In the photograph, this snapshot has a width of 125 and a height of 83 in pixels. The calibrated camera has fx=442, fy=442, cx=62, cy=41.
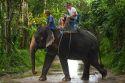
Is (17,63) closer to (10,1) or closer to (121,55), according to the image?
(10,1)

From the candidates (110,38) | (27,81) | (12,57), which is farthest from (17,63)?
(110,38)

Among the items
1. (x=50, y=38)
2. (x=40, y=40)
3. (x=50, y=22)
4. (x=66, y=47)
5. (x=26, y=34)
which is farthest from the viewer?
(x=26, y=34)

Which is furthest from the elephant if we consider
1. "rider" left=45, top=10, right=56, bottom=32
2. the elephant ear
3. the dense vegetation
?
the dense vegetation

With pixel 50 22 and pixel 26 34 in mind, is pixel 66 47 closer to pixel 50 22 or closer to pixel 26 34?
pixel 50 22

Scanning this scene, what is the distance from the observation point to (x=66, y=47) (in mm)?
15328

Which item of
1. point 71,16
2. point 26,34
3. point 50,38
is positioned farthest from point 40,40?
point 26,34

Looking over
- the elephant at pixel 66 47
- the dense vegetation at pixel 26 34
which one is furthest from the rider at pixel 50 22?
the dense vegetation at pixel 26 34

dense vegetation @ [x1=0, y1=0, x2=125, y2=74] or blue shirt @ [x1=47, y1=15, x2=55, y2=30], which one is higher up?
blue shirt @ [x1=47, y1=15, x2=55, y2=30]

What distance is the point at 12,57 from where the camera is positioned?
18422 millimetres

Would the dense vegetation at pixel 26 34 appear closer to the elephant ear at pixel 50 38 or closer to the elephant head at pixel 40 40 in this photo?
the elephant head at pixel 40 40

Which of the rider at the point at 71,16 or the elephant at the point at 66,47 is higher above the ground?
the rider at the point at 71,16

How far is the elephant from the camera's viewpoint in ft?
49.8

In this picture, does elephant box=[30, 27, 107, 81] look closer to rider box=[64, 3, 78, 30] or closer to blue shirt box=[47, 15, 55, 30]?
blue shirt box=[47, 15, 55, 30]

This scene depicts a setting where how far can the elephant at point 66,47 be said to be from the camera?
1516 centimetres
